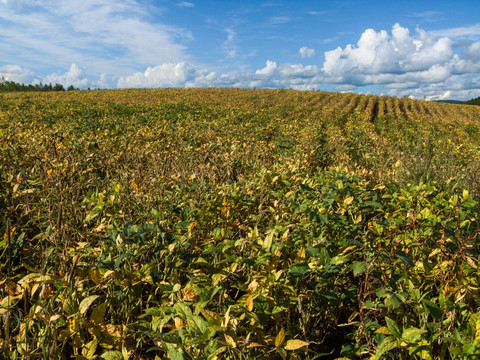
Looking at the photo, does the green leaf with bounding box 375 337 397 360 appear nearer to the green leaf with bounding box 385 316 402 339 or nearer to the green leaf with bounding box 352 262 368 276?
the green leaf with bounding box 385 316 402 339

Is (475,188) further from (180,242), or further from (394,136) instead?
(394,136)

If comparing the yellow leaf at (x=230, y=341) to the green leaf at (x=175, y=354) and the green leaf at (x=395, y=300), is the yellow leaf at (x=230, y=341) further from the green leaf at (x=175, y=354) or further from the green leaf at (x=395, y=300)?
the green leaf at (x=395, y=300)

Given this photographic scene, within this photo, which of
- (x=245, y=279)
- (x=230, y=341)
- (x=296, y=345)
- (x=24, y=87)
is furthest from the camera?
(x=24, y=87)

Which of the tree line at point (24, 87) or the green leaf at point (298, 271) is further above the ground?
the tree line at point (24, 87)

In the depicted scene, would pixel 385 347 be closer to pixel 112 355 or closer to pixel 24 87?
pixel 112 355

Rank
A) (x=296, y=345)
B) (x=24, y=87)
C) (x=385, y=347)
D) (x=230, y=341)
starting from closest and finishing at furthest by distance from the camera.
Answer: (x=230, y=341) < (x=296, y=345) < (x=385, y=347) < (x=24, y=87)

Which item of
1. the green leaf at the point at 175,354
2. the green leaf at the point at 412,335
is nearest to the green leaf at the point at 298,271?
the green leaf at the point at 412,335

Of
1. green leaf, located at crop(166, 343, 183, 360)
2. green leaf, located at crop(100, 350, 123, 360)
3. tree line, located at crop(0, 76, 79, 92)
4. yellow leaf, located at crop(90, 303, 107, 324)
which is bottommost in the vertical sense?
green leaf, located at crop(100, 350, 123, 360)

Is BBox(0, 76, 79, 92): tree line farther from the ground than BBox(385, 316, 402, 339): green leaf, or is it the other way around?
BBox(0, 76, 79, 92): tree line

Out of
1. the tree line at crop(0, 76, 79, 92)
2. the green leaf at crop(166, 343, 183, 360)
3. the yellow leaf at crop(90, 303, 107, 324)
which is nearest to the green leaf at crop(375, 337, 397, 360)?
the green leaf at crop(166, 343, 183, 360)

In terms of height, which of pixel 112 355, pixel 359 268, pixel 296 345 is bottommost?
pixel 112 355

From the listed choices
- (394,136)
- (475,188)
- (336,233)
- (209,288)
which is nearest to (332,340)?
(336,233)

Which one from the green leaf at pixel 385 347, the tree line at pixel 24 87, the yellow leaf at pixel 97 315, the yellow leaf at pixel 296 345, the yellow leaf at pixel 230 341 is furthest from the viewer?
the tree line at pixel 24 87

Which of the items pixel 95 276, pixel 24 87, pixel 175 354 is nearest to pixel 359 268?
pixel 175 354
